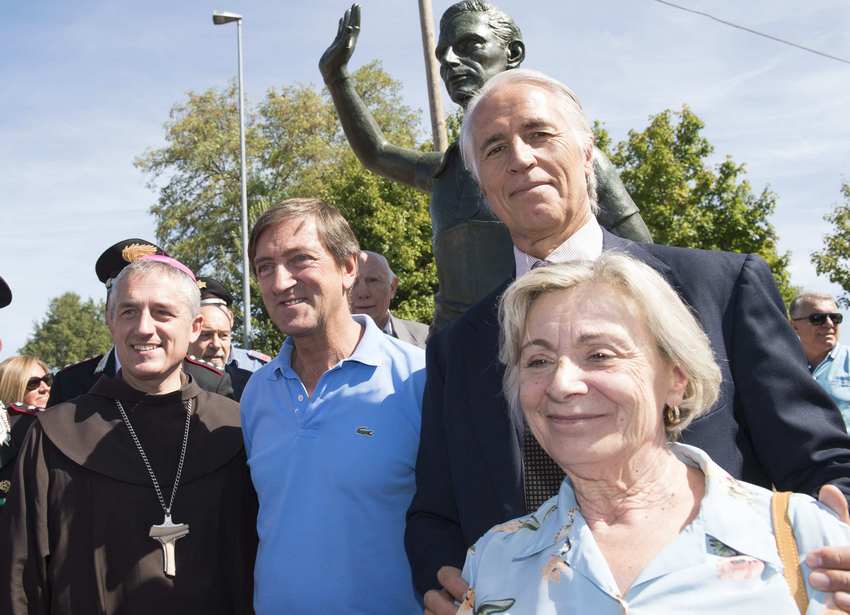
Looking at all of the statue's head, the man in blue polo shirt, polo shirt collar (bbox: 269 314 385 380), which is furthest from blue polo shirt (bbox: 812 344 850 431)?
the man in blue polo shirt

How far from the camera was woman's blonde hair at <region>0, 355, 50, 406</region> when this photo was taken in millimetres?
6102

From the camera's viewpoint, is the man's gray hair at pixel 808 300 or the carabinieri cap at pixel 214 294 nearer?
the carabinieri cap at pixel 214 294

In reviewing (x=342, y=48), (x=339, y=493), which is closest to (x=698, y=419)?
(x=339, y=493)

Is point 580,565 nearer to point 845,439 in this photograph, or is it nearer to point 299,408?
point 845,439

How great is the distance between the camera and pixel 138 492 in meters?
2.91

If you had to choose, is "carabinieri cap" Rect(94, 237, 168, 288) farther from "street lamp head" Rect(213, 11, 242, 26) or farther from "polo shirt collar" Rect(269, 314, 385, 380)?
"street lamp head" Rect(213, 11, 242, 26)

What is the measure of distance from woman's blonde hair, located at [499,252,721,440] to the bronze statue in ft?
5.23


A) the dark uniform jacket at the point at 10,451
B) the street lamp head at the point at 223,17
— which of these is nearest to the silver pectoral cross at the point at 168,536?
the dark uniform jacket at the point at 10,451

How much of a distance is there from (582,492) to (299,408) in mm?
1295

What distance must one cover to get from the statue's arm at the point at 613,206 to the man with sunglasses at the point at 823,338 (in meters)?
3.39

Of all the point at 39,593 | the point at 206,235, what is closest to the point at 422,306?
the point at 206,235

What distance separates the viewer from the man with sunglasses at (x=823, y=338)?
625cm

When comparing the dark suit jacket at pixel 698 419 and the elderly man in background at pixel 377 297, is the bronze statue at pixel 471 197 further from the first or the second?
the elderly man in background at pixel 377 297

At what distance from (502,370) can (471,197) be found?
64.1 inches
